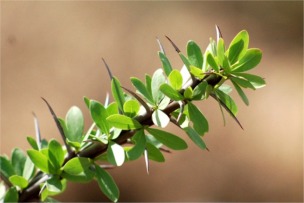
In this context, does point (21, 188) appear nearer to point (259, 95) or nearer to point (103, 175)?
point (103, 175)

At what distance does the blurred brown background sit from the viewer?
1433mm

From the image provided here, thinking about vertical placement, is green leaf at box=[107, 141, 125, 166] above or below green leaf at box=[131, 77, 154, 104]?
below

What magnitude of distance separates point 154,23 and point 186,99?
144 cm

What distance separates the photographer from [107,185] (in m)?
0.29

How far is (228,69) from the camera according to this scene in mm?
266

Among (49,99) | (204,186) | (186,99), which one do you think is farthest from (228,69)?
(49,99)

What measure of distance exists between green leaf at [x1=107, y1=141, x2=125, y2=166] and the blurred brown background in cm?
109

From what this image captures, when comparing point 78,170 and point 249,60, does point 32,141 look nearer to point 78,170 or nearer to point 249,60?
point 78,170

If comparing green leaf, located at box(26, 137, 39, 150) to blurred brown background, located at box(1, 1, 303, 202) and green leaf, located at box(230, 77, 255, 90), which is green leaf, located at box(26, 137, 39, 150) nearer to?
green leaf, located at box(230, 77, 255, 90)

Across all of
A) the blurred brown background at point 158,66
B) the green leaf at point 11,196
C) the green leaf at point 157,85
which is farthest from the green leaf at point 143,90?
the blurred brown background at point 158,66

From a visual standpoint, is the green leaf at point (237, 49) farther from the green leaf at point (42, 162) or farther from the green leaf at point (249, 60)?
the green leaf at point (42, 162)

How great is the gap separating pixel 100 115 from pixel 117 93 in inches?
→ 0.7

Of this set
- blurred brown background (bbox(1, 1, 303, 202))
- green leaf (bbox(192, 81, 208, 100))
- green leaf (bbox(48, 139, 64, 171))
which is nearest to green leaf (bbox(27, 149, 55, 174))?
green leaf (bbox(48, 139, 64, 171))

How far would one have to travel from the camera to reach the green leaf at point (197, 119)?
27cm
